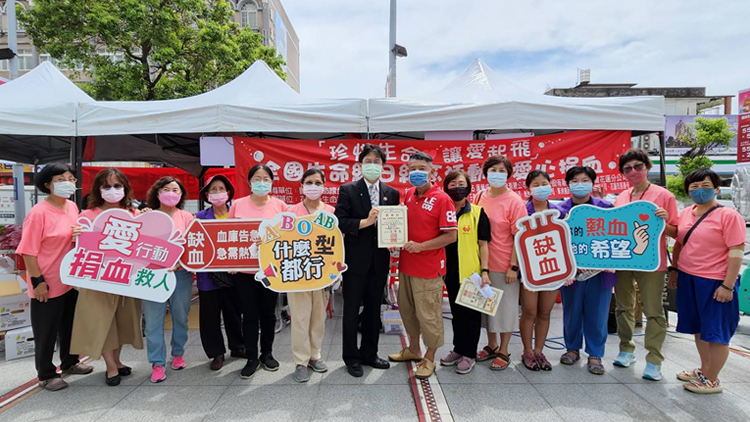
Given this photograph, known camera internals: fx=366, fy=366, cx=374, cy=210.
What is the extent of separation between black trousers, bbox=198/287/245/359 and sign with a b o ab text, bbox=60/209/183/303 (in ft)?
1.02

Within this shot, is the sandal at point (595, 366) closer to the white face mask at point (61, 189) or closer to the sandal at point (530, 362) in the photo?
the sandal at point (530, 362)

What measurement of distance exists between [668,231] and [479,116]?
7.01 ft

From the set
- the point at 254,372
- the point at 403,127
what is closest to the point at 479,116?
the point at 403,127

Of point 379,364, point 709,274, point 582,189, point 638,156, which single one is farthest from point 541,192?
point 379,364

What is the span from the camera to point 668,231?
9.10ft

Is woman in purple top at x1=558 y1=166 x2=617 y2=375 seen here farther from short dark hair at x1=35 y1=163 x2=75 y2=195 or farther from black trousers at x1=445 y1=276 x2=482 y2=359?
short dark hair at x1=35 y1=163 x2=75 y2=195

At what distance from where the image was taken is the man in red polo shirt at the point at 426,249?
266 cm

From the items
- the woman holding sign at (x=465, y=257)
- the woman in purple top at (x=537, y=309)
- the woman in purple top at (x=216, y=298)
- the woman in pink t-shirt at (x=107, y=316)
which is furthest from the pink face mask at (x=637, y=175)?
the woman in pink t-shirt at (x=107, y=316)

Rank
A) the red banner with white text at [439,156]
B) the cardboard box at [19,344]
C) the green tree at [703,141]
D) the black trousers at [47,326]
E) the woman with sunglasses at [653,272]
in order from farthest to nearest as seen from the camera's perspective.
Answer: the green tree at [703,141]
the red banner with white text at [439,156]
the cardboard box at [19,344]
the woman with sunglasses at [653,272]
the black trousers at [47,326]

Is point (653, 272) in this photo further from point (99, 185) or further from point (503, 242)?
point (99, 185)

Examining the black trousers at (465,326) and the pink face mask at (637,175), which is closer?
the pink face mask at (637,175)

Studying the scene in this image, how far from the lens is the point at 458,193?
110 inches

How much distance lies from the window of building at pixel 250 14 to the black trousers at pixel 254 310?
33.0 meters

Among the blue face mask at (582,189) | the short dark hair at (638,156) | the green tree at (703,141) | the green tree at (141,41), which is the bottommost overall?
the blue face mask at (582,189)
